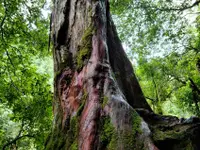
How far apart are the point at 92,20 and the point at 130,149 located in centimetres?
259

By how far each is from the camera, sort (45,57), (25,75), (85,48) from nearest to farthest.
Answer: (85,48), (25,75), (45,57)

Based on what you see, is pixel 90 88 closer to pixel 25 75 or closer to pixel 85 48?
pixel 85 48

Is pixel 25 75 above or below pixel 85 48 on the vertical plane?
above

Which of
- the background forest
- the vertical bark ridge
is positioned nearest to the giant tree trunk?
the vertical bark ridge

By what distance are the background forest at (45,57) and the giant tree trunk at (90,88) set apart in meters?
2.31

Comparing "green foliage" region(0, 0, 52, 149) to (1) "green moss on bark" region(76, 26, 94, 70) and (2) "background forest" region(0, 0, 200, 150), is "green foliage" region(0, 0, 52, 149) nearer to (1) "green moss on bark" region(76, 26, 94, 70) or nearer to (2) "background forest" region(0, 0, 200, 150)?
(2) "background forest" region(0, 0, 200, 150)

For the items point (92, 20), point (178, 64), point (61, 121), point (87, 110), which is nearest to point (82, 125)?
point (87, 110)

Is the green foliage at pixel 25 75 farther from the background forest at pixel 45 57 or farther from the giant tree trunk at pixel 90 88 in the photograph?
the giant tree trunk at pixel 90 88

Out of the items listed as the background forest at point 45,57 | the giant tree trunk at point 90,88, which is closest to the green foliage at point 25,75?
the background forest at point 45,57

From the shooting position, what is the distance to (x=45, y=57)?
11828 mm

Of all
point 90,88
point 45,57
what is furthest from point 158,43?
point 90,88

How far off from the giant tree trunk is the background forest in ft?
7.56

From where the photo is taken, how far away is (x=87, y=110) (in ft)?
10.3

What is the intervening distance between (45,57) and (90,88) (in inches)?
349
